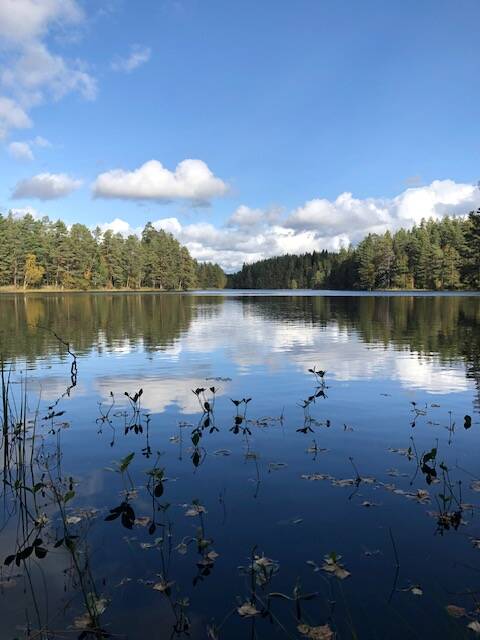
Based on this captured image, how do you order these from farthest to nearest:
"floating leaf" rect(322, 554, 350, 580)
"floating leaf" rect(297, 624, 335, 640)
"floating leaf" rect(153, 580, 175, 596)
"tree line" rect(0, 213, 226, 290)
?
"tree line" rect(0, 213, 226, 290)
"floating leaf" rect(322, 554, 350, 580)
"floating leaf" rect(153, 580, 175, 596)
"floating leaf" rect(297, 624, 335, 640)

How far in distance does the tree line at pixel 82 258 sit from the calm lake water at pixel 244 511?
118 metres

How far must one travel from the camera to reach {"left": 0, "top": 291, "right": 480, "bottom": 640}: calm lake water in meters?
5.14

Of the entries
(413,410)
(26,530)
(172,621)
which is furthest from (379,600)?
(413,410)

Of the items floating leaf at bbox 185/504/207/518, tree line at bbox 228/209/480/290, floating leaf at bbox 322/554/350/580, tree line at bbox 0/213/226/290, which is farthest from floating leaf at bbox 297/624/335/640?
tree line at bbox 228/209/480/290

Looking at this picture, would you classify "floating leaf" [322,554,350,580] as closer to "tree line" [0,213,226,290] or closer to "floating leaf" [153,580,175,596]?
"floating leaf" [153,580,175,596]

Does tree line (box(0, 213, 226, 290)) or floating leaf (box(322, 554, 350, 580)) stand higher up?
tree line (box(0, 213, 226, 290))

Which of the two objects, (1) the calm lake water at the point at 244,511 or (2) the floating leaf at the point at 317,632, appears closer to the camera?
(2) the floating leaf at the point at 317,632

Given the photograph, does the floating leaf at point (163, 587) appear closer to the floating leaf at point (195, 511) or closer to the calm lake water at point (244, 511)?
the calm lake water at point (244, 511)

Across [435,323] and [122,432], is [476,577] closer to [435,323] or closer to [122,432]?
[122,432]

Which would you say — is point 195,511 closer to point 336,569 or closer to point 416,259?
point 336,569

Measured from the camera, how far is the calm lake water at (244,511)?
5.14 meters

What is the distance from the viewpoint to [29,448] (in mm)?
10695

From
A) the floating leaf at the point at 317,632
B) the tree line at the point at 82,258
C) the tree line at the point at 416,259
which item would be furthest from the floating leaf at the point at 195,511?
the tree line at the point at 416,259

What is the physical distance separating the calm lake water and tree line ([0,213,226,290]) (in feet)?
387
